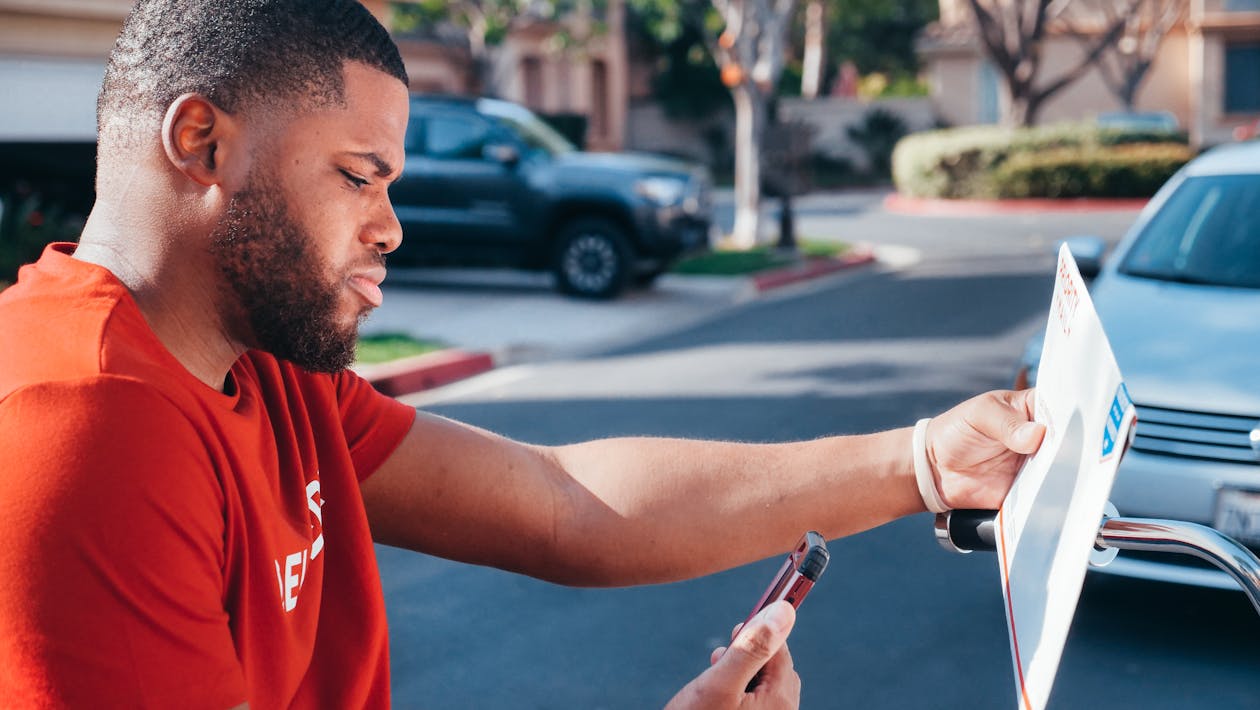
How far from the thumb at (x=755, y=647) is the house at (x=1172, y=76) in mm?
39010

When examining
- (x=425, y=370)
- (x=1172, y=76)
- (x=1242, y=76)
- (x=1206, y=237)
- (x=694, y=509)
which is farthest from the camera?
(x=1172, y=76)

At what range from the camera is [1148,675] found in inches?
179

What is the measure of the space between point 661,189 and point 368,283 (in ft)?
41.3

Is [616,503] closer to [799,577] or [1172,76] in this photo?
[799,577]

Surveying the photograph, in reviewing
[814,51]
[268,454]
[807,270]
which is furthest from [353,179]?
[814,51]

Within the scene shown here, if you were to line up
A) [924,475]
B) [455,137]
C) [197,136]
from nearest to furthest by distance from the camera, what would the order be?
[197,136]
[924,475]
[455,137]

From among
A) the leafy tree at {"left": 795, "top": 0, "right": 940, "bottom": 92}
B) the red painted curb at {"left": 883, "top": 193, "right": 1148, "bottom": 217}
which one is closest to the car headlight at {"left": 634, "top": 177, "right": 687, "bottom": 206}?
the red painted curb at {"left": 883, "top": 193, "right": 1148, "bottom": 217}

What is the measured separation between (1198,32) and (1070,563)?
4107 centimetres

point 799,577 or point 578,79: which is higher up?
point 578,79

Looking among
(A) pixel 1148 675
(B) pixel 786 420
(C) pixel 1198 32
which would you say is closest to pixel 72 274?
(A) pixel 1148 675

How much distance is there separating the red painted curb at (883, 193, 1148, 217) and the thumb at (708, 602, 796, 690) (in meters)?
24.4

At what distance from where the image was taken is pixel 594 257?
14.3 metres

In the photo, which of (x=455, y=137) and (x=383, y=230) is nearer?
(x=383, y=230)

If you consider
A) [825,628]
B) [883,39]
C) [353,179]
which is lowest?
[825,628]
